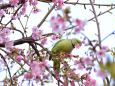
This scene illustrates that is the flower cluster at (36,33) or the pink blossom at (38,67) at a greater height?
the flower cluster at (36,33)

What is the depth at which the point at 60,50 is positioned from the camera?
17.9ft

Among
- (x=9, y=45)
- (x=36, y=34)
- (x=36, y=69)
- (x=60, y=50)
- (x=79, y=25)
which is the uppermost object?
(x=36, y=34)

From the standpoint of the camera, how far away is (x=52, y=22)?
2.79 m

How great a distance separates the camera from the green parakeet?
203 inches

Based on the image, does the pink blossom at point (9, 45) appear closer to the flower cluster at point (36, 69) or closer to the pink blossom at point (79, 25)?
the flower cluster at point (36, 69)

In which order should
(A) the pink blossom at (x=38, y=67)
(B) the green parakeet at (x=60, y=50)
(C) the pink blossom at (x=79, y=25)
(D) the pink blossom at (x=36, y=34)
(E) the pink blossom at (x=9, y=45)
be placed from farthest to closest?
(D) the pink blossom at (x=36, y=34) < (E) the pink blossom at (x=9, y=45) < (B) the green parakeet at (x=60, y=50) < (A) the pink blossom at (x=38, y=67) < (C) the pink blossom at (x=79, y=25)

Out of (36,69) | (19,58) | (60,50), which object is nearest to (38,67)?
(36,69)

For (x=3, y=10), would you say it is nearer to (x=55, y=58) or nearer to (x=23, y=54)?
(x=23, y=54)

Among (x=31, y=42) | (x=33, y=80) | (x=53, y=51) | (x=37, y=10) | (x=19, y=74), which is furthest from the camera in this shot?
(x=37, y=10)

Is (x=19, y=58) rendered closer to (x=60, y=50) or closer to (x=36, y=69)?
(x=60, y=50)

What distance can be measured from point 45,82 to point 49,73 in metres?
0.19

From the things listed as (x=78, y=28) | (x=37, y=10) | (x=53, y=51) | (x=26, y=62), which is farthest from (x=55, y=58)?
(x=78, y=28)

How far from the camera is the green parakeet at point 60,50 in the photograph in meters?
5.15

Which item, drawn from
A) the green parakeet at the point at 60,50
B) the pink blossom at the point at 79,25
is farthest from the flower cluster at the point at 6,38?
the pink blossom at the point at 79,25
